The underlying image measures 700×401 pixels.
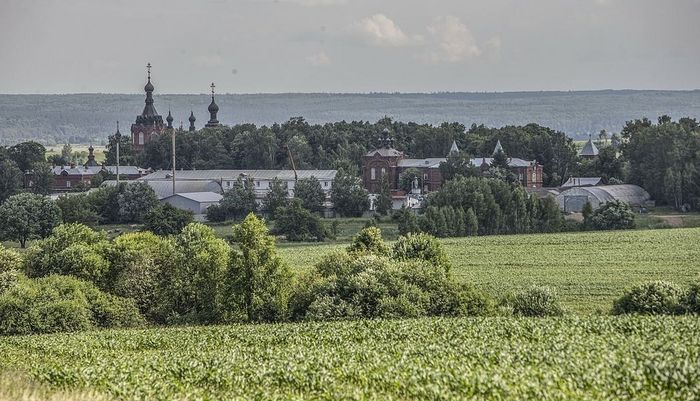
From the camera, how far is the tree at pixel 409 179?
135m

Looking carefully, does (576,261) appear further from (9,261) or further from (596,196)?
(596,196)

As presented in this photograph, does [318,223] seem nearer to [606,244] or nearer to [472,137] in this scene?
[606,244]

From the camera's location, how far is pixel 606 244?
79875 mm

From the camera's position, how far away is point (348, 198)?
110m

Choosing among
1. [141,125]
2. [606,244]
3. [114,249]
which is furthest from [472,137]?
[114,249]

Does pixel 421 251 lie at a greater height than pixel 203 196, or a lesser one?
greater

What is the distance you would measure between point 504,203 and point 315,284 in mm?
48567

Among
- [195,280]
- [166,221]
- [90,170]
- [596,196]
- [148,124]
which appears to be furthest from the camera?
[148,124]

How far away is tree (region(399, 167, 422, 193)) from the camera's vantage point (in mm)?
134875

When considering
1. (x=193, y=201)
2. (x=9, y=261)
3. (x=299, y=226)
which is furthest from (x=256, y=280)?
(x=193, y=201)

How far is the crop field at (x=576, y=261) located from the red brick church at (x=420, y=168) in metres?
45.6

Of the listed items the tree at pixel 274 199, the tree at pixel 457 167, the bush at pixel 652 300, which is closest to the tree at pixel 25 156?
the tree at pixel 274 199

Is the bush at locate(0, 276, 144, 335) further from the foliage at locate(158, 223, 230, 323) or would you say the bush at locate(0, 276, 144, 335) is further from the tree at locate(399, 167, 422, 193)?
the tree at locate(399, 167, 422, 193)

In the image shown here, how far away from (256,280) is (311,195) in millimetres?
64688
